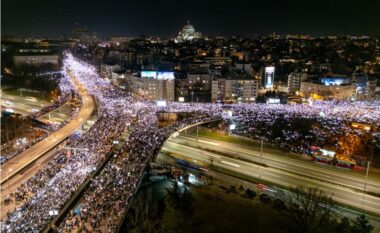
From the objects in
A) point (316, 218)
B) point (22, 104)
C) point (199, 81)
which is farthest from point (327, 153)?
point (22, 104)

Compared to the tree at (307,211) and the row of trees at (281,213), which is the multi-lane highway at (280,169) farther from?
the tree at (307,211)

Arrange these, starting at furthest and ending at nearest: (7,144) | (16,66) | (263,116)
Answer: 1. (16,66)
2. (263,116)
3. (7,144)

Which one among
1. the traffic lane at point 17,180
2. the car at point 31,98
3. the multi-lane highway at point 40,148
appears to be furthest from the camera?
the car at point 31,98

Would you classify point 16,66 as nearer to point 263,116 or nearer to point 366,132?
point 263,116

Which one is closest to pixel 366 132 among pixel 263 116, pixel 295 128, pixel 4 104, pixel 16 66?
pixel 295 128

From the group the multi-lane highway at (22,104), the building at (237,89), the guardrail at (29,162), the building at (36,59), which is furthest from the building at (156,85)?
the building at (36,59)

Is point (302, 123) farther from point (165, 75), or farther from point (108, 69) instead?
point (108, 69)

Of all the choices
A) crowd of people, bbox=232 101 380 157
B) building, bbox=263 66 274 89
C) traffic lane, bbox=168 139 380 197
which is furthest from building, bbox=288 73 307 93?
traffic lane, bbox=168 139 380 197
